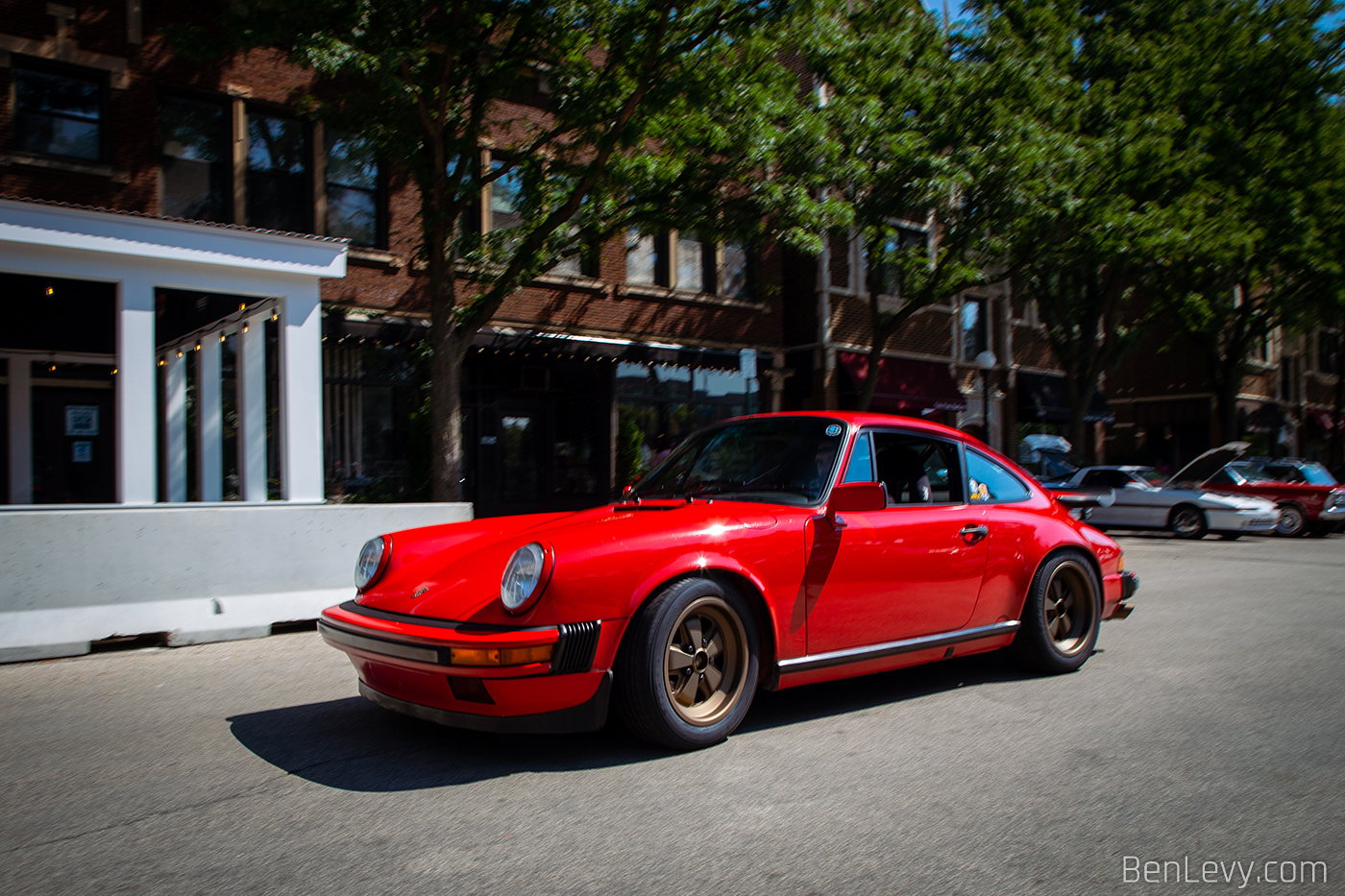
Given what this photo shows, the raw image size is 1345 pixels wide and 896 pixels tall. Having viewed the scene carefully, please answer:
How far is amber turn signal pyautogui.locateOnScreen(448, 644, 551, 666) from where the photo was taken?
3578 mm

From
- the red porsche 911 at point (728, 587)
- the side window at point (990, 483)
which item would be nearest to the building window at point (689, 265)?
the side window at point (990, 483)

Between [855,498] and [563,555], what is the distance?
148 cm

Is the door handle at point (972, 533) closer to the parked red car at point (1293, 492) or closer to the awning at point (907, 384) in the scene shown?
the awning at point (907, 384)

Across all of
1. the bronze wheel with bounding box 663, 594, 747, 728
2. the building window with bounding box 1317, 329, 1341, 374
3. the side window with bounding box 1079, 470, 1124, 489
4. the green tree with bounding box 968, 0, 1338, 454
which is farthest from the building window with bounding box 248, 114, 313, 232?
the building window with bounding box 1317, 329, 1341, 374

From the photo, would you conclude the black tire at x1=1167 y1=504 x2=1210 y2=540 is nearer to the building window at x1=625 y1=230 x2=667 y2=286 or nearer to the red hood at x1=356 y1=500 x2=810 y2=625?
the building window at x1=625 y1=230 x2=667 y2=286

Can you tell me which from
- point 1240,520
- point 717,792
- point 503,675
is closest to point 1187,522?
point 1240,520

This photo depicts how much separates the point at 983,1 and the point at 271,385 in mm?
14268

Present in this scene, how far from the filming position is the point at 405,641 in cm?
374

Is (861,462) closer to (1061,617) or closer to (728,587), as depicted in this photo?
(728,587)

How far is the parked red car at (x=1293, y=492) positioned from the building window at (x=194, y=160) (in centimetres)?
1861

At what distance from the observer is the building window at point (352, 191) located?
1494 cm

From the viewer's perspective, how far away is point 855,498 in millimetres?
4453

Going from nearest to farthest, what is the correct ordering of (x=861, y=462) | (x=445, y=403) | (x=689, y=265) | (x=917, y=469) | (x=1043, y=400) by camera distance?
1. (x=861, y=462)
2. (x=917, y=469)
3. (x=445, y=403)
4. (x=689, y=265)
5. (x=1043, y=400)

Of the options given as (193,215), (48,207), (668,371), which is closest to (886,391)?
(668,371)
